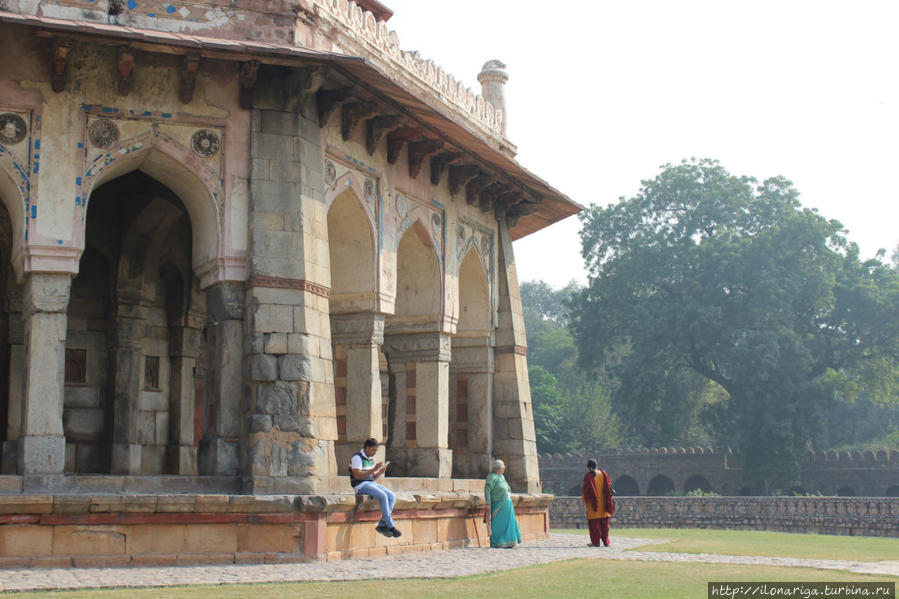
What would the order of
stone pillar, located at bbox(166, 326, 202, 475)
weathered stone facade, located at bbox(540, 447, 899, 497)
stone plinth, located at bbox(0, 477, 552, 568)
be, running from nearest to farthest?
1. stone plinth, located at bbox(0, 477, 552, 568)
2. stone pillar, located at bbox(166, 326, 202, 475)
3. weathered stone facade, located at bbox(540, 447, 899, 497)

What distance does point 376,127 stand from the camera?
500 inches

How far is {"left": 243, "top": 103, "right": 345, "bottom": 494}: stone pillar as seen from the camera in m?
10.4

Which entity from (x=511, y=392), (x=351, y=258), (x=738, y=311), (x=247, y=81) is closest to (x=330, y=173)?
(x=351, y=258)

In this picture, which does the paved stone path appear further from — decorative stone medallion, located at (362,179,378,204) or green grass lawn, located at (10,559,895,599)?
decorative stone medallion, located at (362,179,378,204)

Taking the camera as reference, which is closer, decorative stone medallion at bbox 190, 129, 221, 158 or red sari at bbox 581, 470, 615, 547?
decorative stone medallion at bbox 190, 129, 221, 158

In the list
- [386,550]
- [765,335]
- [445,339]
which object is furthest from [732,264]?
[386,550]

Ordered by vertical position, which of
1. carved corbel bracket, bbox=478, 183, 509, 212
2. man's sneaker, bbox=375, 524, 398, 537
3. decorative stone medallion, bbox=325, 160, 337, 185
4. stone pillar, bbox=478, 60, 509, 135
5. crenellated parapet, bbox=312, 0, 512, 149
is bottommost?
man's sneaker, bbox=375, 524, 398, 537

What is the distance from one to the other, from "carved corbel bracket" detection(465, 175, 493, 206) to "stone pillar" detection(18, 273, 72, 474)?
637 cm

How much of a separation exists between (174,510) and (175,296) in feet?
18.1

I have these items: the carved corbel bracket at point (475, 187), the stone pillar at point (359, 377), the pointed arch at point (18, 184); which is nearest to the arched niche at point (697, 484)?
the carved corbel bracket at point (475, 187)

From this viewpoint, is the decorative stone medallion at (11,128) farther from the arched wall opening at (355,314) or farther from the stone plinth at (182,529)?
the arched wall opening at (355,314)

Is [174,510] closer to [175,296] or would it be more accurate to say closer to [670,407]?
[175,296]

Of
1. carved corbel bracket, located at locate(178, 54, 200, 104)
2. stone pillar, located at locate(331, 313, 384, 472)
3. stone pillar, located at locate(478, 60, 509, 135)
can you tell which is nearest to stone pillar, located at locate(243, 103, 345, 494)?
carved corbel bracket, located at locate(178, 54, 200, 104)

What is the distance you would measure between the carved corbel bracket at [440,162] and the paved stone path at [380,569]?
471 cm
